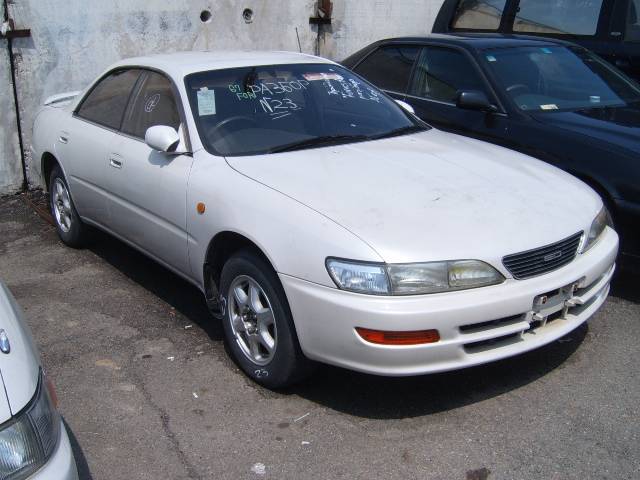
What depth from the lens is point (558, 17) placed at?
24.7 feet

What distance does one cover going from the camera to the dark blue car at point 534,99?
15.5 feet

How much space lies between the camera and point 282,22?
8578 mm

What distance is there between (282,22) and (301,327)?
5898mm

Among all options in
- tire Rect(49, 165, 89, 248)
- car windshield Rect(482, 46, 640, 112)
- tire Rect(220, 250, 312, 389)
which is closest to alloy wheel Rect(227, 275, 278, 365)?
tire Rect(220, 250, 312, 389)

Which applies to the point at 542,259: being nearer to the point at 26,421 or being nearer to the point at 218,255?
the point at 218,255

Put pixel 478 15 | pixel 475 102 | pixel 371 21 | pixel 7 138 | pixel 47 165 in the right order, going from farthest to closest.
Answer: pixel 371 21 < pixel 478 15 < pixel 7 138 < pixel 47 165 < pixel 475 102

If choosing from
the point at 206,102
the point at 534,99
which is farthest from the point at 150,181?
the point at 534,99

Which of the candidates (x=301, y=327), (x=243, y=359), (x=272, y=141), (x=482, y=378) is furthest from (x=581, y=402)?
(x=272, y=141)

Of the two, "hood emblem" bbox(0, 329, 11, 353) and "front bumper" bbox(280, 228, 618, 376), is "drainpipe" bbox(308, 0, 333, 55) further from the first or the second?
"hood emblem" bbox(0, 329, 11, 353)

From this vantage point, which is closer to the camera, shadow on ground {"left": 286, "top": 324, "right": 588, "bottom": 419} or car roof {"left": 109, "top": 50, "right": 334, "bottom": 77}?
shadow on ground {"left": 286, "top": 324, "right": 588, "bottom": 419}

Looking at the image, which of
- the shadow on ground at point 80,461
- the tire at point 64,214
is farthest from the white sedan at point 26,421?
the tire at point 64,214

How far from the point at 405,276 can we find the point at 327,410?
33.1 inches

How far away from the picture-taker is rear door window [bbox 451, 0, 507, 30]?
25.6 feet

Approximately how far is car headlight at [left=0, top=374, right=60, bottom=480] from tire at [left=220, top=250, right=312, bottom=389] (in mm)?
1389
